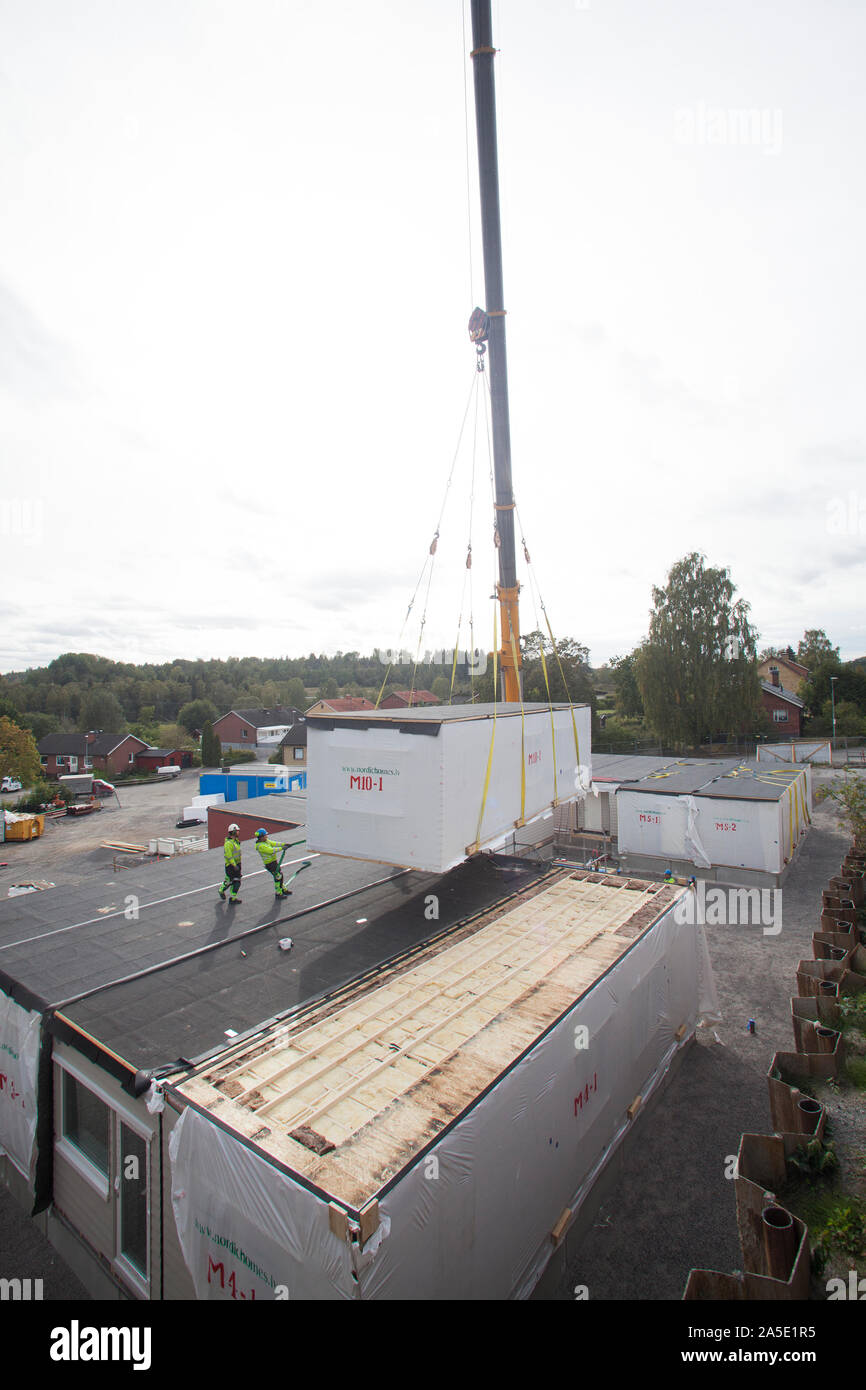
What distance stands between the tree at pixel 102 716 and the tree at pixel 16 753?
38.5 m

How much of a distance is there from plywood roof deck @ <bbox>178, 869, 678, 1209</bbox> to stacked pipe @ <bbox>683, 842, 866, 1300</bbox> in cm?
239

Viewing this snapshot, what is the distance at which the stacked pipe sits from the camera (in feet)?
17.9

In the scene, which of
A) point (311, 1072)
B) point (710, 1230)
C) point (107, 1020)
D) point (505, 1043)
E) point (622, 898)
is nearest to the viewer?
point (311, 1072)

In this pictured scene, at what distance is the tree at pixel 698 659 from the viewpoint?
42.8 meters

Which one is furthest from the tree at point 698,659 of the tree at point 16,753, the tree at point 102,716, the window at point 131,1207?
the tree at point 102,716

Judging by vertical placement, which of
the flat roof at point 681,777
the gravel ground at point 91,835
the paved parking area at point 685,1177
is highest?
the flat roof at point 681,777

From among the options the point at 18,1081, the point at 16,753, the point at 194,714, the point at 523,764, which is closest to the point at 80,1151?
the point at 18,1081

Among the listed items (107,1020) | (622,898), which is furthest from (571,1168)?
(107,1020)

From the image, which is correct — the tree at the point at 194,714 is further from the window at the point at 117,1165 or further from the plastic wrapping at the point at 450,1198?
the plastic wrapping at the point at 450,1198

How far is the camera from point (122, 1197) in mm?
6398

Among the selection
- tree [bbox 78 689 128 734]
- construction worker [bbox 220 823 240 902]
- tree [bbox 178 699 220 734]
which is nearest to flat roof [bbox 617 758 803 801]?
construction worker [bbox 220 823 240 902]

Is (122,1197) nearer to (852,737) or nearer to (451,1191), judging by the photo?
Answer: (451,1191)

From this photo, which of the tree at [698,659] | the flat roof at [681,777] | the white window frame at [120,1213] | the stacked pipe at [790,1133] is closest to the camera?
the stacked pipe at [790,1133]
